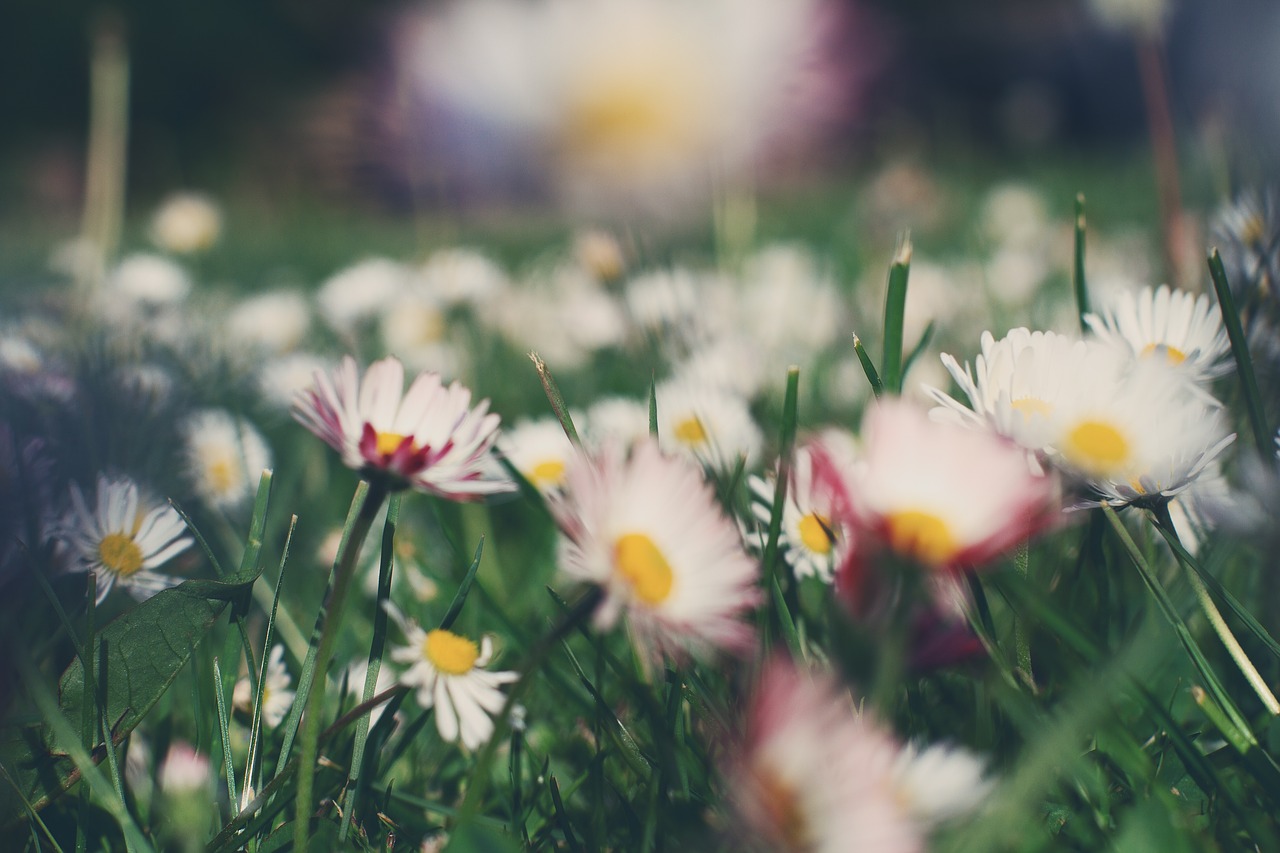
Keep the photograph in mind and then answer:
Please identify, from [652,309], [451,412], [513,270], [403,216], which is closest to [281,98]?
[403,216]

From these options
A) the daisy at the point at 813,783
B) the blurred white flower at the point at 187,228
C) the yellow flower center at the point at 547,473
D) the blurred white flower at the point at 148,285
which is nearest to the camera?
the daisy at the point at 813,783

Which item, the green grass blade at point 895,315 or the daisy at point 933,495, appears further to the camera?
the green grass blade at point 895,315

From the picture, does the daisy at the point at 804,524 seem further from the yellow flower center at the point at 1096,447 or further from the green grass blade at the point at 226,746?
the green grass blade at the point at 226,746

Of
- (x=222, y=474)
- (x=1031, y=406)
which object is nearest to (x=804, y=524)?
(x=1031, y=406)

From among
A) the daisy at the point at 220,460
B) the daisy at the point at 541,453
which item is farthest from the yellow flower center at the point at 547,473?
the daisy at the point at 220,460

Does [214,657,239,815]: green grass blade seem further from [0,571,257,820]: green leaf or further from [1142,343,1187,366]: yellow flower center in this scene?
[1142,343,1187,366]: yellow flower center

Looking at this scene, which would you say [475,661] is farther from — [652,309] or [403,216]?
[403,216]

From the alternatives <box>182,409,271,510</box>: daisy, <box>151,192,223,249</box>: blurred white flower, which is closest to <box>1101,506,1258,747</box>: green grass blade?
<box>182,409,271,510</box>: daisy
